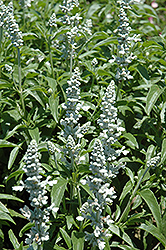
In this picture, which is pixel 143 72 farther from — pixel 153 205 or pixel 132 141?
pixel 153 205

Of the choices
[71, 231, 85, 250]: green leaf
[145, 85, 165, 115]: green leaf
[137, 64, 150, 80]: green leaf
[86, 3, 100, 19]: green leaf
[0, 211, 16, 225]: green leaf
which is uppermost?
[86, 3, 100, 19]: green leaf

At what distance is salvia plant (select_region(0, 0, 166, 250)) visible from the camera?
299 cm

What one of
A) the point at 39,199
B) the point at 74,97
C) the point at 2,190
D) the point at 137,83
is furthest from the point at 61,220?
the point at 137,83

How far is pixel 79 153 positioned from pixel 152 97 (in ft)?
4.51

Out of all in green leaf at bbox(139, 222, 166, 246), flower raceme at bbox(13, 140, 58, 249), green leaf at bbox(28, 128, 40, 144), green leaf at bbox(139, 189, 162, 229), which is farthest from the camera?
green leaf at bbox(28, 128, 40, 144)

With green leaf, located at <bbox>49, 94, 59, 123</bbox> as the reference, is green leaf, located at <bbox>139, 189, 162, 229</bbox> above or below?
below

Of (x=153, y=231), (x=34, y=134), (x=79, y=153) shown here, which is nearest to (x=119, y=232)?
(x=153, y=231)

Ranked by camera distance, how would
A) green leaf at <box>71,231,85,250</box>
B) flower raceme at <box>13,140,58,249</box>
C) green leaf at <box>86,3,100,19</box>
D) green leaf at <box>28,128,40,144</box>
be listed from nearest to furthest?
flower raceme at <box>13,140,58,249</box> → green leaf at <box>71,231,85,250</box> → green leaf at <box>28,128,40,144</box> → green leaf at <box>86,3,100,19</box>

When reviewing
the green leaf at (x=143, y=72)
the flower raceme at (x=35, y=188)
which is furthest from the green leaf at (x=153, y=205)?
the green leaf at (x=143, y=72)

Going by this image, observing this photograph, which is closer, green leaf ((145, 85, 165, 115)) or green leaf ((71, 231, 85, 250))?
green leaf ((71, 231, 85, 250))

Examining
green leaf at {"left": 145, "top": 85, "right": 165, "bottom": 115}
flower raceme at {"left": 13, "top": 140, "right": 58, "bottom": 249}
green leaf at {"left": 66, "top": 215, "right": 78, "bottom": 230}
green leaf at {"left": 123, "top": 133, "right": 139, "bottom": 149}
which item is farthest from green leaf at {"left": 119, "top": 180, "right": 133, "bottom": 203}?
flower raceme at {"left": 13, "top": 140, "right": 58, "bottom": 249}

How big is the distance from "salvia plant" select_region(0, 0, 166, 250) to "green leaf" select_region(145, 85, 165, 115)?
0.05 ft

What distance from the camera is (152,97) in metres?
4.36

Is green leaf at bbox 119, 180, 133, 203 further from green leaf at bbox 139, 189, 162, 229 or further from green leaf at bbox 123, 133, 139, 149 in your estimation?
green leaf at bbox 123, 133, 139, 149
